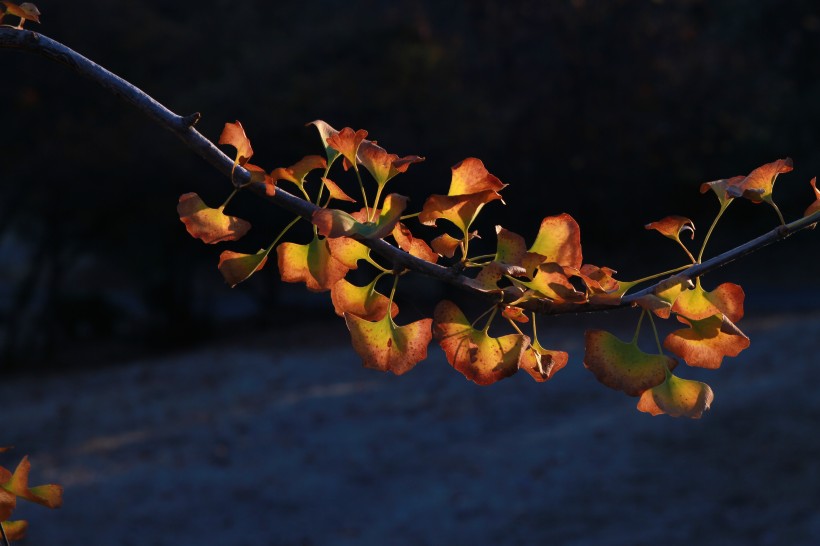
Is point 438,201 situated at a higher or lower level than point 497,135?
lower

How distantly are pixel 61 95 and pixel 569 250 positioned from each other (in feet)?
44.1

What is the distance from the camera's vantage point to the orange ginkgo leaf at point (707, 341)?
2.68 ft

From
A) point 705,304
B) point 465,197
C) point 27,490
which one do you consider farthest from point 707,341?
point 27,490

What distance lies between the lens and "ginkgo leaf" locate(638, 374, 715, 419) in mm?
814

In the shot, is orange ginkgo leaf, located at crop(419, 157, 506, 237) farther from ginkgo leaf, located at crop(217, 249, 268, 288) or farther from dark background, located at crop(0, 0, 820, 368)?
dark background, located at crop(0, 0, 820, 368)

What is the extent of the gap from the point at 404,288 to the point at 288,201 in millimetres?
14080

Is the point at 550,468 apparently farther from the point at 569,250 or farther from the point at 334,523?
the point at 569,250

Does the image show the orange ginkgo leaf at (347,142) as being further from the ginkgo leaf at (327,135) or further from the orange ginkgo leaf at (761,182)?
the orange ginkgo leaf at (761,182)

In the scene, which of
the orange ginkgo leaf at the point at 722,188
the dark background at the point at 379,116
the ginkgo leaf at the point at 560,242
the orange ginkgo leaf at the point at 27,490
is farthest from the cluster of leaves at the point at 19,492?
the dark background at the point at 379,116

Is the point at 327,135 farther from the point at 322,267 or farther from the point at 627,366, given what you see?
the point at 627,366

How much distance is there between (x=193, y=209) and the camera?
2.93 ft

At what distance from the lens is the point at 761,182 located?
0.94 meters

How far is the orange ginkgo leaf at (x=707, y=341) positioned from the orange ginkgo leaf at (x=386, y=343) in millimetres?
216

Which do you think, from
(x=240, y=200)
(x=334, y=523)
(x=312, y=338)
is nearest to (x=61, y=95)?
(x=240, y=200)
